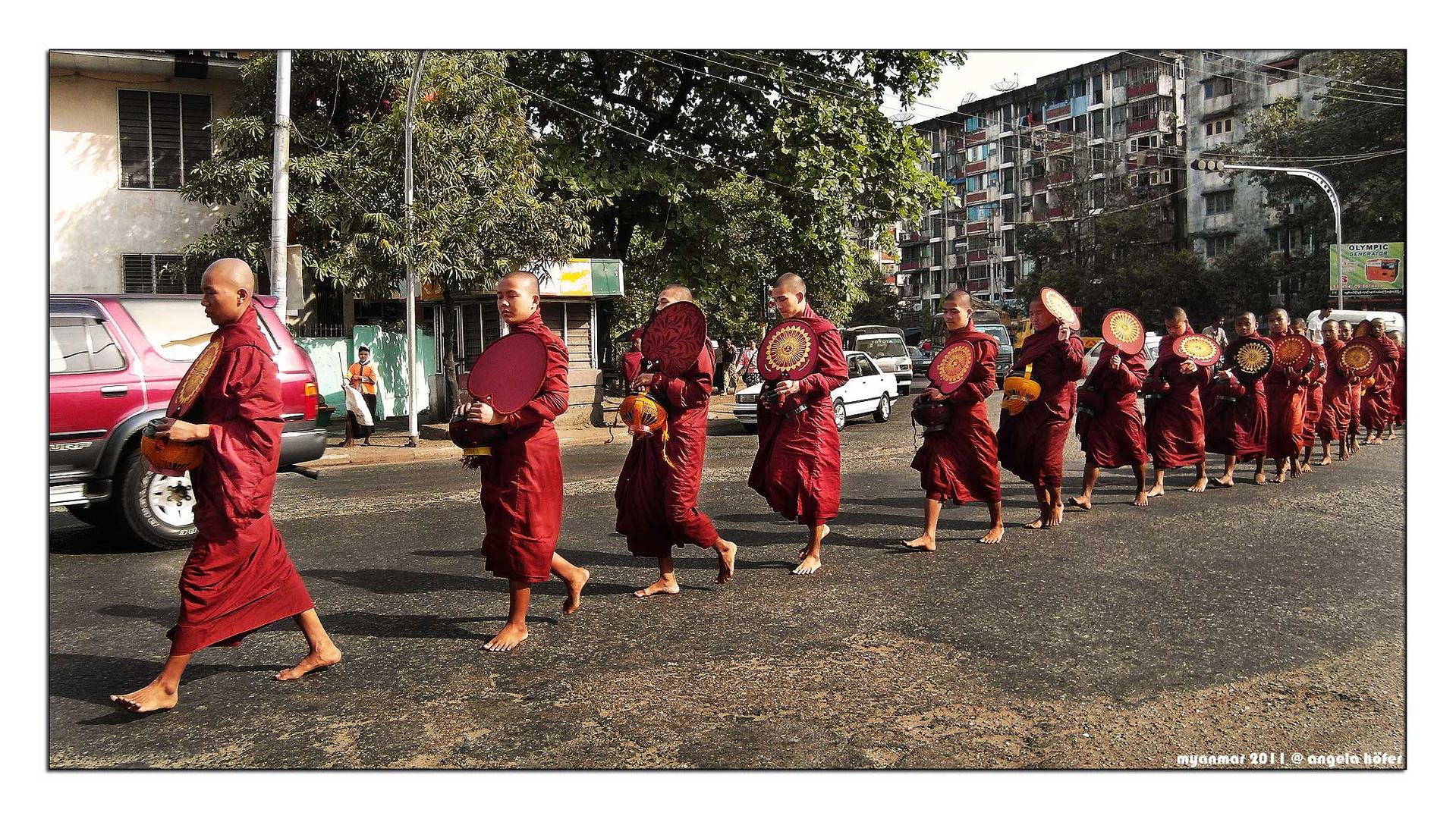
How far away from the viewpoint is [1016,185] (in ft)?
242

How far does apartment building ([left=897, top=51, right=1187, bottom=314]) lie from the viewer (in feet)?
175

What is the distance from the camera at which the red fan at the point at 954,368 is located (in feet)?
25.8

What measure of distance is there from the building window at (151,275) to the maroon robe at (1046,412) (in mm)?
14167

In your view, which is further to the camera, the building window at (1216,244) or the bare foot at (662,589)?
the building window at (1216,244)

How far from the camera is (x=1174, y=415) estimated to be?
10539 millimetres

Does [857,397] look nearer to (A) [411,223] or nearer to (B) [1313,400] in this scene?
(A) [411,223]

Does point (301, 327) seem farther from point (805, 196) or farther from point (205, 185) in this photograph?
point (805, 196)

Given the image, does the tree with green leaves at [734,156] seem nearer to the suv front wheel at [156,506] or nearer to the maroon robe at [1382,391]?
the maroon robe at [1382,391]

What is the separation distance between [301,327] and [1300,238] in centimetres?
3728

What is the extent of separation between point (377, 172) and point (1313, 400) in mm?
Result: 12744

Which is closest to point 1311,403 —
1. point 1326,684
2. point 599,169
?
point 1326,684

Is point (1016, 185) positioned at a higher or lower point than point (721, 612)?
higher

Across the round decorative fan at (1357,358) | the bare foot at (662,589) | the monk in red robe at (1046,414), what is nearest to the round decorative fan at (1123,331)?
the monk in red robe at (1046,414)

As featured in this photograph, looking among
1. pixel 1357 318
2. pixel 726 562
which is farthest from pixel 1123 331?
pixel 1357 318
